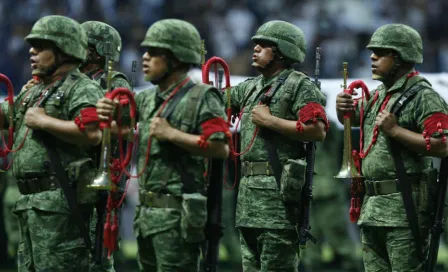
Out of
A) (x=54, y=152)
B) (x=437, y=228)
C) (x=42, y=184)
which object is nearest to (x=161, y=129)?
(x=54, y=152)

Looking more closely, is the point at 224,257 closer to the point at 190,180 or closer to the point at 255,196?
the point at 255,196

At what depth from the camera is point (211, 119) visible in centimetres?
897

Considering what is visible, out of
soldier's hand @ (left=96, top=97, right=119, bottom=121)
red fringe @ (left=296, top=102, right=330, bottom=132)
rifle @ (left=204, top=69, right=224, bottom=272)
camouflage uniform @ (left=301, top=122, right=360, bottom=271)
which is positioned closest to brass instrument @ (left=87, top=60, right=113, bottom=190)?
soldier's hand @ (left=96, top=97, right=119, bottom=121)

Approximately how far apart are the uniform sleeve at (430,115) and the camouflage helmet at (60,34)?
99.4 inches

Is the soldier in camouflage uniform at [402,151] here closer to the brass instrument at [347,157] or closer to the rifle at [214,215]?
the brass instrument at [347,157]

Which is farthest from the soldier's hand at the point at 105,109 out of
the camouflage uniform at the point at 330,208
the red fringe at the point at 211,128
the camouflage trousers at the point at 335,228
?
the camouflage trousers at the point at 335,228

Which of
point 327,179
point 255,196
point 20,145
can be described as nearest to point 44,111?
point 20,145

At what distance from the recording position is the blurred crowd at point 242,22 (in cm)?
2047

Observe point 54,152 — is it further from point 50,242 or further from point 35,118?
point 50,242

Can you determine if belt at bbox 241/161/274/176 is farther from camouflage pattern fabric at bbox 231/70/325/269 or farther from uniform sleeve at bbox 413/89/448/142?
uniform sleeve at bbox 413/89/448/142

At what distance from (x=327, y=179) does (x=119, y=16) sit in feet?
20.4

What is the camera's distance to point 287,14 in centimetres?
2092

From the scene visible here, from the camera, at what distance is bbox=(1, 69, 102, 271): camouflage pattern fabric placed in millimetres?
9547

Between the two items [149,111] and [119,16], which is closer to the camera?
[149,111]
